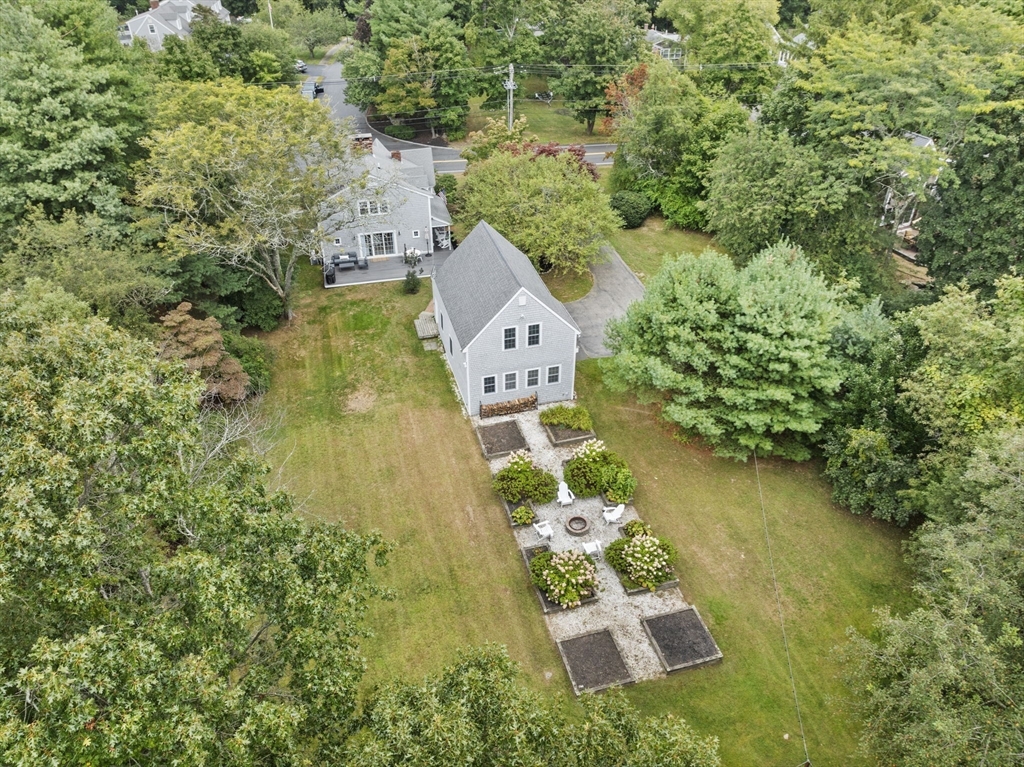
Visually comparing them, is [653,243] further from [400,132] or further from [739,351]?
[400,132]

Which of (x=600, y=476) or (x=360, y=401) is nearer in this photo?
(x=600, y=476)

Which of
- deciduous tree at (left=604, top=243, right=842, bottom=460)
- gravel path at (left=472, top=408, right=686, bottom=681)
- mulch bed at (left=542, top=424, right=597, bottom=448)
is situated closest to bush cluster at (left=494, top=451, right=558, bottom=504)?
gravel path at (left=472, top=408, right=686, bottom=681)

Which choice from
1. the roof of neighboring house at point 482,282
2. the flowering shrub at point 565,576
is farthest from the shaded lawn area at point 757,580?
the roof of neighboring house at point 482,282

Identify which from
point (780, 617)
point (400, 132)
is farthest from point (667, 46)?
point (780, 617)

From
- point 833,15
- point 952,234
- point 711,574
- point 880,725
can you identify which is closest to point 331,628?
point 880,725

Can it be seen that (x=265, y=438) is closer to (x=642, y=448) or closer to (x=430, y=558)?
(x=430, y=558)

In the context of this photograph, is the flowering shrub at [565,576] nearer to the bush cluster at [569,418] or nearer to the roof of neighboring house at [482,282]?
the bush cluster at [569,418]
